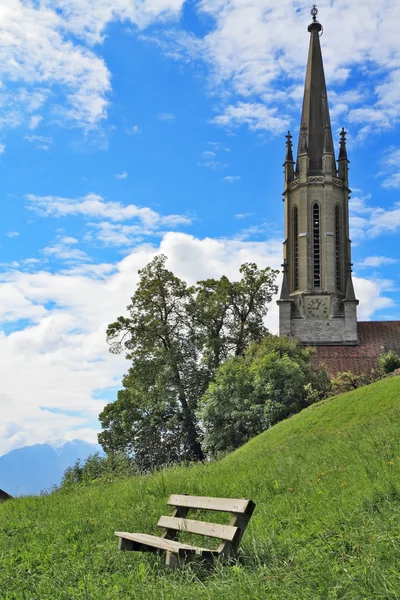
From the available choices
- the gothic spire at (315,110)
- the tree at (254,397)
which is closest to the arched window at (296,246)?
the gothic spire at (315,110)

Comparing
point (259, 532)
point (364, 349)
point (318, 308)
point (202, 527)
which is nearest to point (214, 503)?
point (202, 527)

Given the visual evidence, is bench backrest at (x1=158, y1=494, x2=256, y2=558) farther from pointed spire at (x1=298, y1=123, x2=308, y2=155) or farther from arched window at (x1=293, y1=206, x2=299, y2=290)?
pointed spire at (x1=298, y1=123, x2=308, y2=155)

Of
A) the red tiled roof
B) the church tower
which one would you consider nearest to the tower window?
the church tower

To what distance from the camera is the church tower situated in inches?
2066

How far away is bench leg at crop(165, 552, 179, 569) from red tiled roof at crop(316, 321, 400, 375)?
38783 millimetres

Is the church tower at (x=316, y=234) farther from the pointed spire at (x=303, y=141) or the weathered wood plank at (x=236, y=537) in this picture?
the weathered wood plank at (x=236, y=537)

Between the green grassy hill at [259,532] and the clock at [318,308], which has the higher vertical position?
the clock at [318,308]

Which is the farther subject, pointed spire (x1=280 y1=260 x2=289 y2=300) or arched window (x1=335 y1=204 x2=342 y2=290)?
arched window (x1=335 y1=204 x2=342 y2=290)

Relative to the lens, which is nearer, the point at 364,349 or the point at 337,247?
the point at 364,349

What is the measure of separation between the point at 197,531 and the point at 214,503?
1.16 feet

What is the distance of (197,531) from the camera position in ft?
24.0

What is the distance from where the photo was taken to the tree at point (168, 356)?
3725 centimetres

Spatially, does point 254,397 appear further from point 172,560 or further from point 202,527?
point 172,560

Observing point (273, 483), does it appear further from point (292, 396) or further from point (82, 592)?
point (292, 396)
